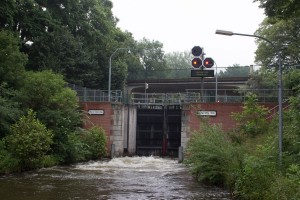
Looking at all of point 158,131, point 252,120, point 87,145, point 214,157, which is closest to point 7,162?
point 87,145

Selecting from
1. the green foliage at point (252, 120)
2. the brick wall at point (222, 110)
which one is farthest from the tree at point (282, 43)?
the green foliage at point (252, 120)

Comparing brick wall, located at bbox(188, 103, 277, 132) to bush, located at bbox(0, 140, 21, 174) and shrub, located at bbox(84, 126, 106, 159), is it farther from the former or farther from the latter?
bush, located at bbox(0, 140, 21, 174)

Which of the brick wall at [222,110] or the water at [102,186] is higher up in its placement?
the brick wall at [222,110]

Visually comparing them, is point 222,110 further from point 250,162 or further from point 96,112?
point 250,162

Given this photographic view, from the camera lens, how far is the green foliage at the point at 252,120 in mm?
22500

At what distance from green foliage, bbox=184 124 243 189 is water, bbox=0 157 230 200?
0.60 m

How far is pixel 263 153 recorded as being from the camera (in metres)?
14.2

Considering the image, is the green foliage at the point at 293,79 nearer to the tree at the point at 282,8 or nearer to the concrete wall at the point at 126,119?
the concrete wall at the point at 126,119

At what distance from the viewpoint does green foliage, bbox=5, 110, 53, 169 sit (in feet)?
69.8

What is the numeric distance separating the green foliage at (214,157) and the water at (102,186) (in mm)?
596

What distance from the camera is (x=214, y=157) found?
55.7 feet

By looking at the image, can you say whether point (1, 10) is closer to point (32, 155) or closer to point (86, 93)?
point (86, 93)

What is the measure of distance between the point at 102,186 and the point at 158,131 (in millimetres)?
20348

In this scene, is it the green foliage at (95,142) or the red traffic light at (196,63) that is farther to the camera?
the green foliage at (95,142)
